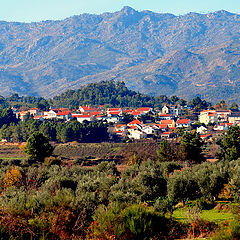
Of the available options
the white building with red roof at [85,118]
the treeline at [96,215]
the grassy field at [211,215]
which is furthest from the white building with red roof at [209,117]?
the grassy field at [211,215]

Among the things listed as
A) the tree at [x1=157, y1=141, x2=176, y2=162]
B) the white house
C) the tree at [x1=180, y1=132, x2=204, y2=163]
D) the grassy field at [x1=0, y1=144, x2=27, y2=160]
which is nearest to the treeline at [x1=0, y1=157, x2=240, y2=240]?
the tree at [x1=180, y1=132, x2=204, y2=163]

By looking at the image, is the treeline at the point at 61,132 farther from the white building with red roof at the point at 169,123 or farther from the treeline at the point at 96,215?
the treeline at the point at 96,215

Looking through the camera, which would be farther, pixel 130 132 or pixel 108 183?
pixel 130 132

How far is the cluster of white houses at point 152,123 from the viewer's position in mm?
77275

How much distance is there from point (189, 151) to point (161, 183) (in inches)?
737

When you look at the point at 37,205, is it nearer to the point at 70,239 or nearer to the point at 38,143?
the point at 70,239

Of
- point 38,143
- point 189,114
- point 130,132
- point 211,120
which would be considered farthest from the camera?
point 189,114

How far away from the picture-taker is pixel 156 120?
93.8 metres

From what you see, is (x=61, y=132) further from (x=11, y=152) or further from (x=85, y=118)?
(x=85, y=118)

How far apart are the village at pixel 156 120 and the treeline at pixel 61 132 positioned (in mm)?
3769

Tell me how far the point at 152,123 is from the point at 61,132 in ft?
88.9

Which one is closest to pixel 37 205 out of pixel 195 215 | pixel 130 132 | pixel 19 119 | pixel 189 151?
pixel 195 215

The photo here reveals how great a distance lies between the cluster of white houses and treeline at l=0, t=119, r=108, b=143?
5350mm

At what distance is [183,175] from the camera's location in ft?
75.3
